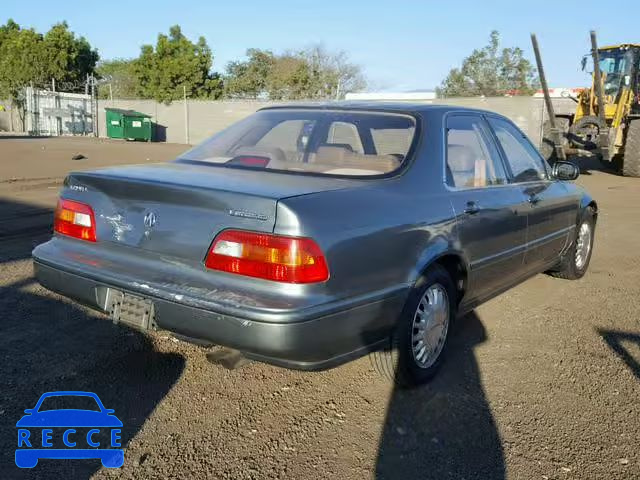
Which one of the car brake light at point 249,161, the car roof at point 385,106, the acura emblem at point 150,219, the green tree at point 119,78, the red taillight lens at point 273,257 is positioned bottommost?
the red taillight lens at point 273,257

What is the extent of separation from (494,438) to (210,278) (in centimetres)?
157

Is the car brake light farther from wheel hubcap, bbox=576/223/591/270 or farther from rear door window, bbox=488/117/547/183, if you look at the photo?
wheel hubcap, bbox=576/223/591/270

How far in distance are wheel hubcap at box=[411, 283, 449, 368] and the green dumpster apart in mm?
31975

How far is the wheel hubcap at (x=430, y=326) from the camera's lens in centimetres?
331

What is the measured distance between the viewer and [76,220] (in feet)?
10.8

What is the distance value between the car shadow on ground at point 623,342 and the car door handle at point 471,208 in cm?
140

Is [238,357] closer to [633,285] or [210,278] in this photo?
[210,278]

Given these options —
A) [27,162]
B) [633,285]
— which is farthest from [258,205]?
[27,162]

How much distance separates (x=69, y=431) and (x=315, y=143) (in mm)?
2123

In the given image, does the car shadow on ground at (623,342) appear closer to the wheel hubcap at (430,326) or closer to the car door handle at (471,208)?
the wheel hubcap at (430,326)

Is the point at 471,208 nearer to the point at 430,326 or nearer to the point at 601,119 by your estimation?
the point at 430,326

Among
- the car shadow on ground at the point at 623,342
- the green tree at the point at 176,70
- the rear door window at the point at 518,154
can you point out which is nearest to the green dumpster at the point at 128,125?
the green tree at the point at 176,70

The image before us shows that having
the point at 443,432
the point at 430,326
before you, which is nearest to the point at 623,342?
the point at 430,326

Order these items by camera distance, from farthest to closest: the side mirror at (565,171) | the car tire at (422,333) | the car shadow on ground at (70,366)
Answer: the side mirror at (565,171) < the car tire at (422,333) < the car shadow on ground at (70,366)
